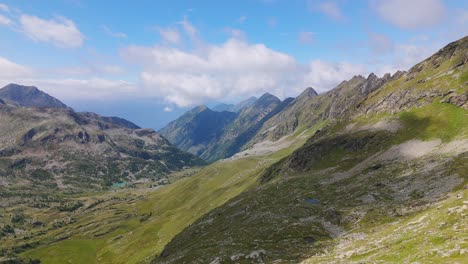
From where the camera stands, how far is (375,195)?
87.3 meters

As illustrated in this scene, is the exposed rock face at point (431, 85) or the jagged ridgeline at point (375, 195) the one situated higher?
the exposed rock face at point (431, 85)

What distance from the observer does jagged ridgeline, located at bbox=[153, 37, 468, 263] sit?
43688 mm

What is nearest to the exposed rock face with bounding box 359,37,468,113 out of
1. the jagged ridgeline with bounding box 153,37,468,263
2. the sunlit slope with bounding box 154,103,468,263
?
the jagged ridgeline with bounding box 153,37,468,263

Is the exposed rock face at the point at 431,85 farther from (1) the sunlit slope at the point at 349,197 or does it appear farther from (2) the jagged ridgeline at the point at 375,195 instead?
(1) the sunlit slope at the point at 349,197

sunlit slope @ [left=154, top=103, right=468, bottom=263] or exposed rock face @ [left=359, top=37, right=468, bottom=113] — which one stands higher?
exposed rock face @ [left=359, top=37, right=468, bottom=113]

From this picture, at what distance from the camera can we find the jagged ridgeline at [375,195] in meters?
43.7

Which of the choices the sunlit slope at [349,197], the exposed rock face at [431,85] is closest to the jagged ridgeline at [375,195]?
the sunlit slope at [349,197]

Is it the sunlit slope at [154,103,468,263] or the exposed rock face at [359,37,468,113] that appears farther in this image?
the exposed rock face at [359,37,468,113]

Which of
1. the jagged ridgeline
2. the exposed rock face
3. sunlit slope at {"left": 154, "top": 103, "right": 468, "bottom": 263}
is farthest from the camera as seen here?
the exposed rock face

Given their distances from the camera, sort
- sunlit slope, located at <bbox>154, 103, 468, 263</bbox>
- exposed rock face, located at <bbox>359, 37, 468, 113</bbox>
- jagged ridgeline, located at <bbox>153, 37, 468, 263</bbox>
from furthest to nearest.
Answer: exposed rock face, located at <bbox>359, 37, 468, 113</bbox>
sunlit slope, located at <bbox>154, 103, 468, 263</bbox>
jagged ridgeline, located at <bbox>153, 37, 468, 263</bbox>

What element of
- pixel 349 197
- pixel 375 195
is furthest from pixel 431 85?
pixel 375 195

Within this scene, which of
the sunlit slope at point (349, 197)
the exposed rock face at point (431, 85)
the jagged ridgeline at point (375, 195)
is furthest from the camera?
the exposed rock face at point (431, 85)

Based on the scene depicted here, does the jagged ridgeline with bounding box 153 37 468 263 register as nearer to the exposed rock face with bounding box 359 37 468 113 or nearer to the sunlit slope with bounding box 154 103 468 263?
the sunlit slope with bounding box 154 103 468 263

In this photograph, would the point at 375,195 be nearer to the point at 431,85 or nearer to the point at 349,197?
the point at 349,197
